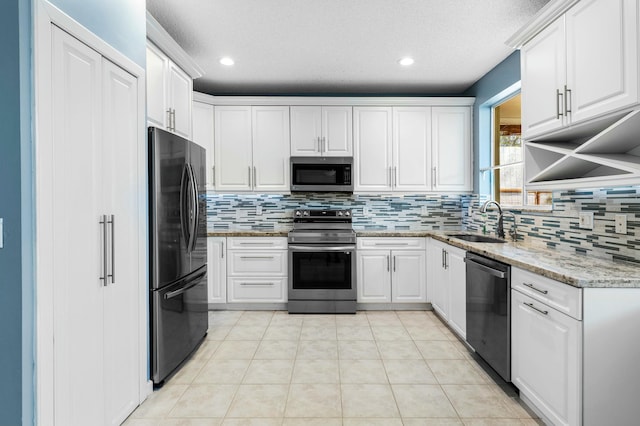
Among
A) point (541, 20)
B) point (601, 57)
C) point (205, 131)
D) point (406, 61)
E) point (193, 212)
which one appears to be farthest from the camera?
point (205, 131)

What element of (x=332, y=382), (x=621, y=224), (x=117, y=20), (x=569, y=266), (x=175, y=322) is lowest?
(x=332, y=382)

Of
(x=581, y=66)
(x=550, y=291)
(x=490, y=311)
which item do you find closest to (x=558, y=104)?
(x=581, y=66)

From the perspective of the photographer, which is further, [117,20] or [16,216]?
[117,20]

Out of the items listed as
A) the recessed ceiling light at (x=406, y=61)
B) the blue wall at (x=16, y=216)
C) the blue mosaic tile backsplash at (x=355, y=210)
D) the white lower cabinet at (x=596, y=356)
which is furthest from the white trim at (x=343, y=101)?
the white lower cabinet at (x=596, y=356)

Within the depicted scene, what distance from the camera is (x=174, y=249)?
2.45 metres

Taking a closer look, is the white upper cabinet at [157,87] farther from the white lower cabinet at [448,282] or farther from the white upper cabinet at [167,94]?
the white lower cabinet at [448,282]

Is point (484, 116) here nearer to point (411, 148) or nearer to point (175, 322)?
point (411, 148)

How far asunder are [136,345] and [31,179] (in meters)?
1.18

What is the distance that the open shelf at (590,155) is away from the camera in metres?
1.72

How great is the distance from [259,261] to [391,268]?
59.9 inches

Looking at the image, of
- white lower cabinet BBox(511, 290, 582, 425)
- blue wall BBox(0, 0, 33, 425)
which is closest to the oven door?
white lower cabinet BBox(511, 290, 582, 425)

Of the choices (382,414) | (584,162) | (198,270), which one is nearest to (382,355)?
(382,414)

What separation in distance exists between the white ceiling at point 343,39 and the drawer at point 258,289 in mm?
2329

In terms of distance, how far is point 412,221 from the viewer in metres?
4.59
